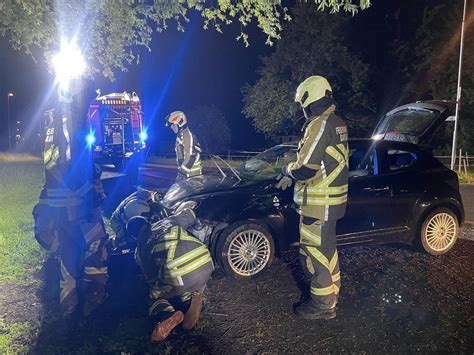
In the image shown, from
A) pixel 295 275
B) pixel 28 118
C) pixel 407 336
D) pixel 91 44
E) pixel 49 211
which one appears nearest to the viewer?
pixel 407 336

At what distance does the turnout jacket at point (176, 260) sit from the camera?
11.7 feet

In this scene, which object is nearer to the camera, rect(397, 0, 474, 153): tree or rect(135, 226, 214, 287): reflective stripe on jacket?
rect(135, 226, 214, 287): reflective stripe on jacket

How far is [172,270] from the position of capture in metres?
3.56

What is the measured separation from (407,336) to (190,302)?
1.76m

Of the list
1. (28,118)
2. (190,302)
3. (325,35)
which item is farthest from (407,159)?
(28,118)

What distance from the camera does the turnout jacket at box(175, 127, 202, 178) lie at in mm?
7184

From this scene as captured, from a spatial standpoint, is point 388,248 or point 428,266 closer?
point 428,266

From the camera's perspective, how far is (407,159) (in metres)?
5.86

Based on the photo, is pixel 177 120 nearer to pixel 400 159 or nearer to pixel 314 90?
pixel 400 159

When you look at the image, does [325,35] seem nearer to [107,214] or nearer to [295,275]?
[107,214]

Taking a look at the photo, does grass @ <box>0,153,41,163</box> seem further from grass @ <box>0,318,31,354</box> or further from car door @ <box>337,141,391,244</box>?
car door @ <box>337,141,391,244</box>

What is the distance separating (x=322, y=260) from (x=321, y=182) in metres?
0.66

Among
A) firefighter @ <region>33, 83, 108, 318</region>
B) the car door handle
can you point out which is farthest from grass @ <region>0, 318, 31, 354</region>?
the car door handle

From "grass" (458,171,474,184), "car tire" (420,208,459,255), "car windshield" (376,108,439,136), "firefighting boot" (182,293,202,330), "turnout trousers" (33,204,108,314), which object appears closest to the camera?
"firefighting boot" (182,293,202,330)
